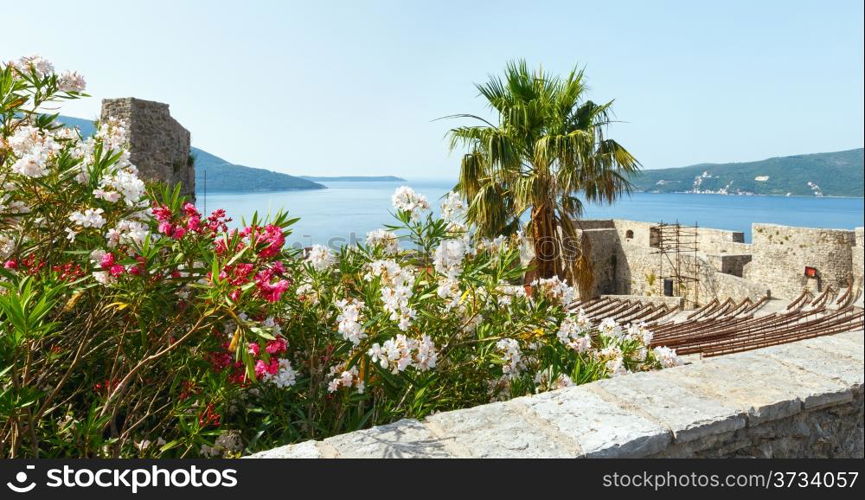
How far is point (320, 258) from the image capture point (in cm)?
306

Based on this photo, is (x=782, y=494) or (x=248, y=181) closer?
(x=782, y=494)

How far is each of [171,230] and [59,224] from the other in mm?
548

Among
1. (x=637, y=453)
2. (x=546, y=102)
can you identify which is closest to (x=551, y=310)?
(x=637, y=453)

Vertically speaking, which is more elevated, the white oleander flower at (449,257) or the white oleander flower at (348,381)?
the white oleander flower at (449,257)

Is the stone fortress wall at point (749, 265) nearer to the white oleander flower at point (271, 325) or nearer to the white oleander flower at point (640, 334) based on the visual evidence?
the white oleander flower at point (640, 334)

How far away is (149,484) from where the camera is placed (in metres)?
1.66

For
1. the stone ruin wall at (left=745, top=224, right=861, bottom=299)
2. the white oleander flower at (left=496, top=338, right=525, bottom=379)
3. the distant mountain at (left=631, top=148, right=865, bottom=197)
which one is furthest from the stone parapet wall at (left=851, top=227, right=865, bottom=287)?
the distant mountain at (left=631, top=148, right=865, bottom=197)

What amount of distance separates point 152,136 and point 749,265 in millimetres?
22543

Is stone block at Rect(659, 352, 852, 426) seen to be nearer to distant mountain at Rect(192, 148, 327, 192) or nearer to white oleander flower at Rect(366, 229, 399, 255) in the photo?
white oleander flower at Rect(366, 229, 399, 255)

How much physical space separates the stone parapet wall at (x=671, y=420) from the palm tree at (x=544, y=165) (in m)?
6.62

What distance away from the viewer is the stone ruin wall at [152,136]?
13086mm

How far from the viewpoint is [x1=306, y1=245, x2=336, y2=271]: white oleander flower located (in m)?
3.04

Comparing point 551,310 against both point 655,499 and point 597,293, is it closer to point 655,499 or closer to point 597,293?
point 655,499

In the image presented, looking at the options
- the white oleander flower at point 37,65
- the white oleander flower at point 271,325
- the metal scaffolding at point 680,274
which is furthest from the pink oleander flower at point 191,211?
the metal scaffolding at point 680,274
